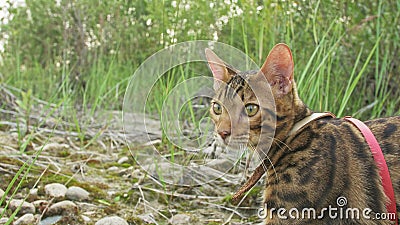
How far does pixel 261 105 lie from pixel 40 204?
1007 mm

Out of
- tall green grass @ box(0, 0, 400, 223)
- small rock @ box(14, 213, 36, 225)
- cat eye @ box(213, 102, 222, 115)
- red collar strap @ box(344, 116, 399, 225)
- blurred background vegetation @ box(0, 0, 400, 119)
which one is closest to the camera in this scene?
red collar strap @ box(344, 116, 399, 225)

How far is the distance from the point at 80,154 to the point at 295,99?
4.99 ft

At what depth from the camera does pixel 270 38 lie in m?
2.58

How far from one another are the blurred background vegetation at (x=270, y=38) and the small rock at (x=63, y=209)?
38.2 inches

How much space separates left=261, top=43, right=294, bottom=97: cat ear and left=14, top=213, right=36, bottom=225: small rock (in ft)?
3.33

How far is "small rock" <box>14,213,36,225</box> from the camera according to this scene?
1.65 metres

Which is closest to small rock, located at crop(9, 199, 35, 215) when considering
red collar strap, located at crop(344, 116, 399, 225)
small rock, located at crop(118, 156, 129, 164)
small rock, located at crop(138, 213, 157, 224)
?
small rock, located at crop(138, 213, 157, 224)

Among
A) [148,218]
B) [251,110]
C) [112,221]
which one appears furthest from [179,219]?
[251,110]

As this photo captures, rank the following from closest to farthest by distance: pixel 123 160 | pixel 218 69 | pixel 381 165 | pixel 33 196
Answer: pixel 381 165 < pixel 218 69 < pixel 33 196 < pixel 123 160

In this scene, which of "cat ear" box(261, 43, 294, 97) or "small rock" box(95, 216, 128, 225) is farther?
"small rock" box(95, 216, 128, 225)

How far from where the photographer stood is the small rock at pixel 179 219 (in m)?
1.85

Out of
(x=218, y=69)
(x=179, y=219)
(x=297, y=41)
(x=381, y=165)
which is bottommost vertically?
(x=179, y=219)

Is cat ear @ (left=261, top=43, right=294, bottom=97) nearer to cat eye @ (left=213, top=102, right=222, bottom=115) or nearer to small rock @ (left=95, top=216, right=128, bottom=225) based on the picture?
cat eye @ (left=213, top=102, right=222, bottom=115)

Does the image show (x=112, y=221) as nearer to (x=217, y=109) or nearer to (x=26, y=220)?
(x=26, y=220)
